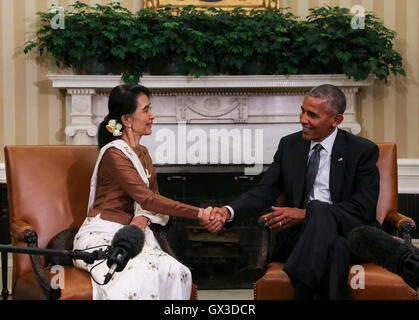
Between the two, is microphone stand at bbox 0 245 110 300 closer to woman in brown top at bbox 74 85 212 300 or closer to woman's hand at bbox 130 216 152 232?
woman in brown top at bbox 74 85 212 300

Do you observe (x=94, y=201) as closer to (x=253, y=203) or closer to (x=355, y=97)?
(x=253, y=203)

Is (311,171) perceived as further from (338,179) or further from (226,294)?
(226,294)

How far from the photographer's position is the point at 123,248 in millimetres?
922

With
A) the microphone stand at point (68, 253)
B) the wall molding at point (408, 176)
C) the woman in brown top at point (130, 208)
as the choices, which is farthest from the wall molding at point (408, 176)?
the microphone stand at point (68, 253)

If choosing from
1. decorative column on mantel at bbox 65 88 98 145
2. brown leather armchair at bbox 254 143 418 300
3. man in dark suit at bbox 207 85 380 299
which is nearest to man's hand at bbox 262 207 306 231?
man in dark suit at bbox 207 85 380 299

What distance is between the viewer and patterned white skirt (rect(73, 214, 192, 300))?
2193 millimetres

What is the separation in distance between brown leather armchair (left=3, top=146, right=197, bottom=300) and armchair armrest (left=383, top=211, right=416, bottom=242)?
1103 millimetres

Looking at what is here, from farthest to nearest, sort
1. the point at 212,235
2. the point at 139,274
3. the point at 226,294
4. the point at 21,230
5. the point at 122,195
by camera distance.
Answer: the point at 212,235
the point at 226,294
the point at 122,195
the point at 21,230
the point at 139,274

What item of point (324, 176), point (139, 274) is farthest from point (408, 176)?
point (139, 274)

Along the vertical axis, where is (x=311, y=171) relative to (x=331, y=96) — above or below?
below

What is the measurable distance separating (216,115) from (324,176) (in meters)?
1.97

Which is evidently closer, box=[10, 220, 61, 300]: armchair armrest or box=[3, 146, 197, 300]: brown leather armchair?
box=[10, 220, 61, 300]: armchair armrest

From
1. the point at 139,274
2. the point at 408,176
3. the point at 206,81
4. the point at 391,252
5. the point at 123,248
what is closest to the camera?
the point at 391,252

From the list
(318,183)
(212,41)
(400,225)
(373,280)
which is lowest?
(373,280)
